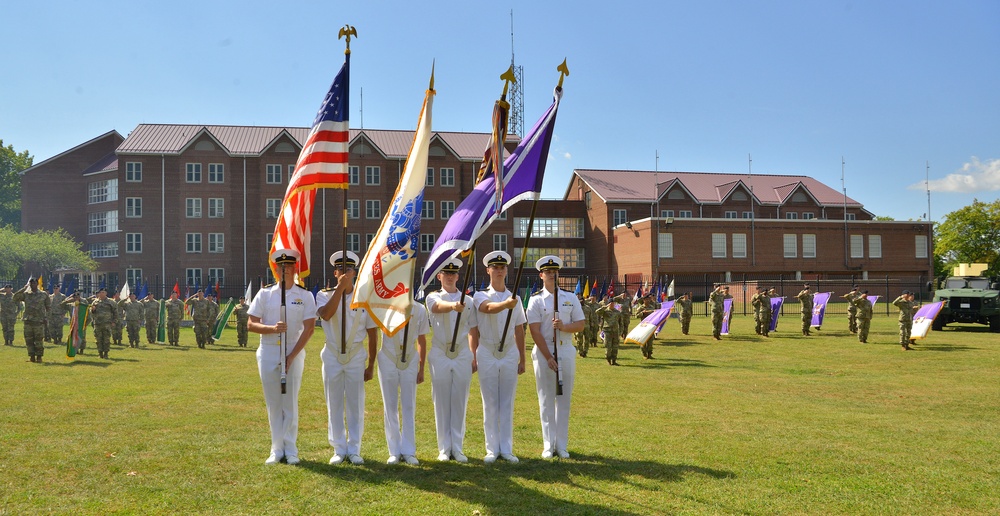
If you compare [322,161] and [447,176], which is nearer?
[322,161]

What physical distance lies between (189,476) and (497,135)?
14.6 ft

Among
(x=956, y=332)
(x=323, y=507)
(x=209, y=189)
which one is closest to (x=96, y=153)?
(x=209, y=189)

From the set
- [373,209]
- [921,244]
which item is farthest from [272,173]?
[921,244]

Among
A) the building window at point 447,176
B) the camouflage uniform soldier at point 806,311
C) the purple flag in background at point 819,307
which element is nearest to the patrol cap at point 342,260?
the camouflage uniform soldier at point 806,311

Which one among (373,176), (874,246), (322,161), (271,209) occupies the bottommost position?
(322,161)

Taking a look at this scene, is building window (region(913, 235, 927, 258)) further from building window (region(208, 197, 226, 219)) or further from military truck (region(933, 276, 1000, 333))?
building window (region(208, 197, 226, 219))

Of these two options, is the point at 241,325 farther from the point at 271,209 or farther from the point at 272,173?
the point at 272,173

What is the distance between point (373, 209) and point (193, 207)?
13.3 metres

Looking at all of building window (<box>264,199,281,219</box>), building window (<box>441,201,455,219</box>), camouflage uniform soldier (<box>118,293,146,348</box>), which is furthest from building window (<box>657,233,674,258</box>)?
camouflage uniform soldier (<box>118,293,146,348</box>)

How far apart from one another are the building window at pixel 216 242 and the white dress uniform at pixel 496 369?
53970mm

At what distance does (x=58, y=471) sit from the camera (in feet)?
24.7

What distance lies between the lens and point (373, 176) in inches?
2318

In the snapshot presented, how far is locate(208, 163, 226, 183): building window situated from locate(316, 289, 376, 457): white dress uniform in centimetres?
5392

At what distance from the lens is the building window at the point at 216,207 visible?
57.6m
